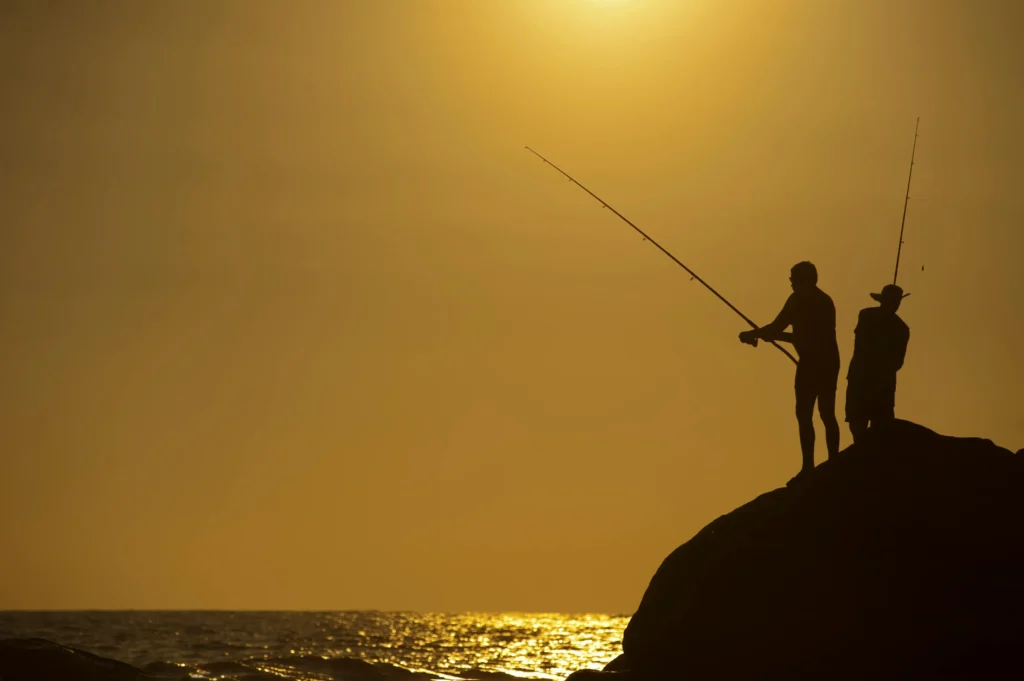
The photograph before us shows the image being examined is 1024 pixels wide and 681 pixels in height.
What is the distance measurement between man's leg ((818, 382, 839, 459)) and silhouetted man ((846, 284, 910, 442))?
10.9 inches

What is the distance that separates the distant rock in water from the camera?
40.8 ft

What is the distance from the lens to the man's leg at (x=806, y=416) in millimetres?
14742

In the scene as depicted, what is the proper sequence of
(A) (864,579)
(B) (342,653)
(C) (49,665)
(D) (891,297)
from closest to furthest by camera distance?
(A) (864,579), (D) (891,297), (C) (49,665), (B) (342,653)

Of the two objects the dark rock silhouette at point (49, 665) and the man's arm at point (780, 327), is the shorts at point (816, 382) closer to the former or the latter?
the man's arm at point (780, 327)

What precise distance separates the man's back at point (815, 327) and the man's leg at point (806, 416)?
26 centimetres

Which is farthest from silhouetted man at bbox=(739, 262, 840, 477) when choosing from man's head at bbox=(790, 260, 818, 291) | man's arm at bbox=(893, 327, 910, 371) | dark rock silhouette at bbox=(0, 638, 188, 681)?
dark rock silhouette at bbox=(0, 638, 188, 681)

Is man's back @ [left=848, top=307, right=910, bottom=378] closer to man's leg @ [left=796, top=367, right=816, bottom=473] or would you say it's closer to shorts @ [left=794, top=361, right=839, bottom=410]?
shorts @ [left=794, top=361, right=839, bottom=410]

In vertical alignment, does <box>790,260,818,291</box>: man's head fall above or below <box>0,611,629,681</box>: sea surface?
above

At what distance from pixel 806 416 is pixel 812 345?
80 cm

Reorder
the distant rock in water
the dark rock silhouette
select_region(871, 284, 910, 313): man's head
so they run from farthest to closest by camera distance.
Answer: the dark rock silhouette < select_region(871, 284, 910, 313): man's head < the distant rock in water

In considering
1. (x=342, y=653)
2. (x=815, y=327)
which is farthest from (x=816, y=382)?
(x=342, y=653)

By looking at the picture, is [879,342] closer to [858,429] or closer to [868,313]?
[868,313]

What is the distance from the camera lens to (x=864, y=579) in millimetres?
12844

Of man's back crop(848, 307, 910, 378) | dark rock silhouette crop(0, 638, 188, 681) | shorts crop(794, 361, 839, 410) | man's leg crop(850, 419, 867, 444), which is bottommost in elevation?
dark rock silhouette crop(0, 638, 188, 681)
